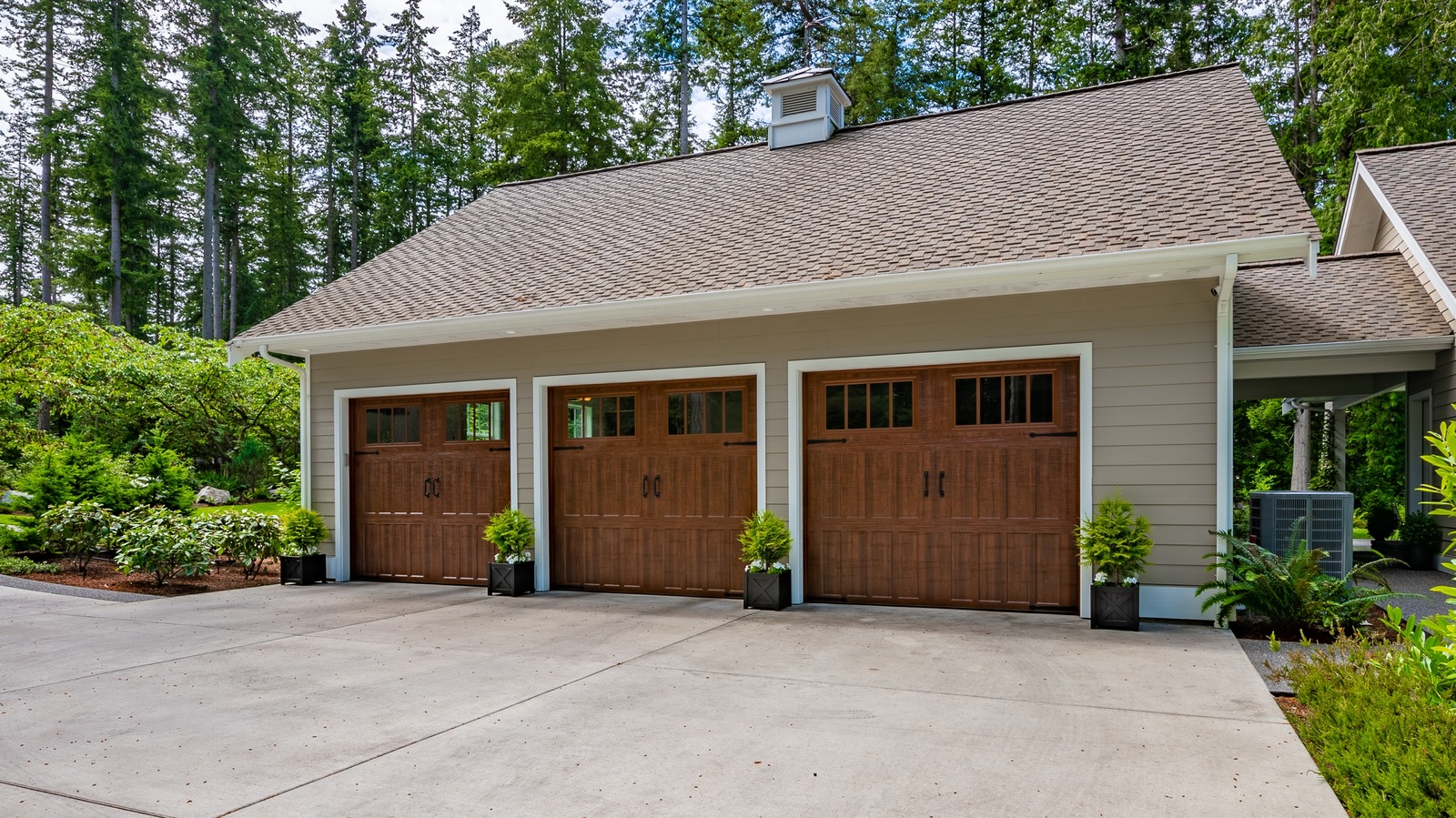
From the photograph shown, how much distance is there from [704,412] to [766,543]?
1.37 metres

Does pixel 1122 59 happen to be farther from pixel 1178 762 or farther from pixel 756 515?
pixel 1178 762

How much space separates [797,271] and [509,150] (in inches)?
596

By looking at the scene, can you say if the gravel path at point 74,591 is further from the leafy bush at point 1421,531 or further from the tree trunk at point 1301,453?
the tree trunk at point 1301,453

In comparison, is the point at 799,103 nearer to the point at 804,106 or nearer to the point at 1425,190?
the point at 804,106

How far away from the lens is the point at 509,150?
20047 millimetres

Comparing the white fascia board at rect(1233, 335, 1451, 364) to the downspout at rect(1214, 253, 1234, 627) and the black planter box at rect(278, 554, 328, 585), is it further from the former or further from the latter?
the black planter box at rect(278, 554, 328, 585)

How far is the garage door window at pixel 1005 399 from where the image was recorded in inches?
256

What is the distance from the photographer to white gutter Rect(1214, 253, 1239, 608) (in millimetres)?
5875

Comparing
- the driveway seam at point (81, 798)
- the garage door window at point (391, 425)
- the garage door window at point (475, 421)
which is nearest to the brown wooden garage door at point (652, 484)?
the garage door window at point (475, 421)

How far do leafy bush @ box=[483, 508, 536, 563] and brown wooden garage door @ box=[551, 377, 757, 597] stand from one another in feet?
0.94

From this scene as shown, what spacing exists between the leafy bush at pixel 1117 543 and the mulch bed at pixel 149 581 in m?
7.93

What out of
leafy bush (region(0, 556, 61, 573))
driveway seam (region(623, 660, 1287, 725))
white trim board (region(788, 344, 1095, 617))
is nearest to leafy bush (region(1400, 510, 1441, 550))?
white trim board (region(788, 344, 1095, 617))

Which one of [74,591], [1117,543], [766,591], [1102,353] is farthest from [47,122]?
[1117,543]

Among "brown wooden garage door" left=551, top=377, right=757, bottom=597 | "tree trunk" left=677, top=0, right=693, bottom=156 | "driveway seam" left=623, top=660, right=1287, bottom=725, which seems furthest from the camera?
"tree trunk" left=677, top=0, right=693, bottom=156
